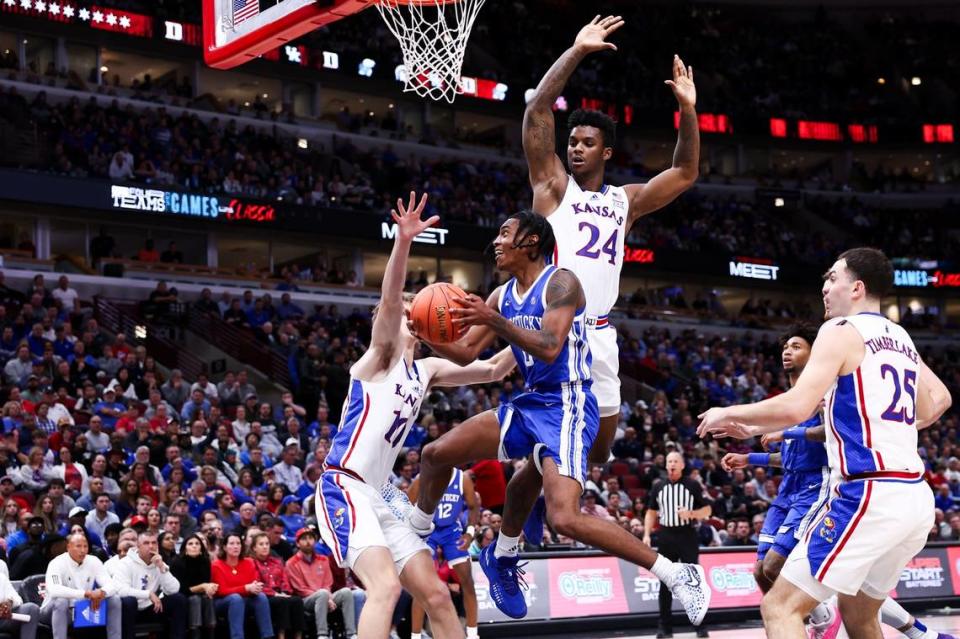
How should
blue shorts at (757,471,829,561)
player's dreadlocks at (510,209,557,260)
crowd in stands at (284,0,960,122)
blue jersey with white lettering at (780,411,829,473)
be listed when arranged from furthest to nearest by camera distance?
crowd in stands at (284,0,960,122) < blue jersey with white lettering at (780,411,829,473) < blue shorts at (757,471,829,561) < player's dreadlocks at (510,209,557,260)

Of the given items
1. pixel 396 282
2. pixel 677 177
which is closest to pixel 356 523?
pixel 396 282

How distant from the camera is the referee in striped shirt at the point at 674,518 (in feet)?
41.2

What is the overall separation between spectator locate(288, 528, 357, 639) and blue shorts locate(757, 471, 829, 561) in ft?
17.2

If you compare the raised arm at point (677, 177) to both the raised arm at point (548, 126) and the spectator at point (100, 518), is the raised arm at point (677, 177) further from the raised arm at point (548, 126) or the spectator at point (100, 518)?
the spectator at point (100, 518)

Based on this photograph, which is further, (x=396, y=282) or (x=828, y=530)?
(x=396, y=282)

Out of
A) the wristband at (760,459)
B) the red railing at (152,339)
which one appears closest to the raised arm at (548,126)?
the wristband at (760,459)

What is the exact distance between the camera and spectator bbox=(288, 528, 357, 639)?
12.2 meters

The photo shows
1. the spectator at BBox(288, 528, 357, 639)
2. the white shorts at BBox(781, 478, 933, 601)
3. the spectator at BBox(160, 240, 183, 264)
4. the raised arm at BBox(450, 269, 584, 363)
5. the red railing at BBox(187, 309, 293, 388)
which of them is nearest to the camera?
the white shorts at BBox(781, 478, 933, 601)

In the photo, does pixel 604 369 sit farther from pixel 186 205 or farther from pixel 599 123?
pixel 186 205

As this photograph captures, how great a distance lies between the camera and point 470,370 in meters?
7.32

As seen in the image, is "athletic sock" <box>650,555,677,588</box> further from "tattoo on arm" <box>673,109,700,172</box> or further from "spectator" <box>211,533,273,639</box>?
"spectator" <box>211,533,273,639</box>

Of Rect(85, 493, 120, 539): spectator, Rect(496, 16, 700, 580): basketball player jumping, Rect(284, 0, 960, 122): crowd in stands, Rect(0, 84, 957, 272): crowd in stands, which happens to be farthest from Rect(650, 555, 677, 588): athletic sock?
Rect(284, 0, 960, 122): crowd in stands

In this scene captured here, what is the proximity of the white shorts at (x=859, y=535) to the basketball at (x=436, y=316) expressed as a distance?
6.70 ft

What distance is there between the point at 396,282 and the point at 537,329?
32.6 inches
